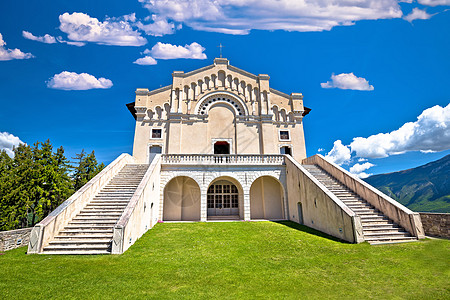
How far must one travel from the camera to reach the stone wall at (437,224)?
11.2 metres

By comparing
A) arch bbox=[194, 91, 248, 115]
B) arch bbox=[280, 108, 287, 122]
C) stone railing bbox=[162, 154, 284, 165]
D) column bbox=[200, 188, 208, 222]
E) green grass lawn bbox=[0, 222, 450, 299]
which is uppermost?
arch bbox=[194, 91, 248, 115]

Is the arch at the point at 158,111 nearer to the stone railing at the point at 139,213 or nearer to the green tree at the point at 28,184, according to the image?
the stone railing at the point at 139,213

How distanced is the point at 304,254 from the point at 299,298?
3912 millimetres

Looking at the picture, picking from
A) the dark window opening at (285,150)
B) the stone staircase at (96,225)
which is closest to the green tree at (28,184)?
the stone staircase at (96,225)

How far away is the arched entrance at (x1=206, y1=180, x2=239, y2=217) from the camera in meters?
21.2

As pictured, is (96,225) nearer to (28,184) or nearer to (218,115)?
(28,184)

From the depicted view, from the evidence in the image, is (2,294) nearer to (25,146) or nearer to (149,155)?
(149,155)

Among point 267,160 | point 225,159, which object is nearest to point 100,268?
point 225,159

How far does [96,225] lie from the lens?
10984 mm

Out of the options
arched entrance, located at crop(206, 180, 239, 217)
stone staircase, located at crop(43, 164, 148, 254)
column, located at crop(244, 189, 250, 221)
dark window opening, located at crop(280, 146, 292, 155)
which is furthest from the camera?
dark window opening, located at crop(280, 146, 292, 155)

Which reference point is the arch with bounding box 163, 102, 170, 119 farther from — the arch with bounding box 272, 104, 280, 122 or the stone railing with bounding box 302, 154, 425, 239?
the stone railing with bounding box 302, 154, 425, 239

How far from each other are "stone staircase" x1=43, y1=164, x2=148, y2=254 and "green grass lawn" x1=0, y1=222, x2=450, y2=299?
73 cm

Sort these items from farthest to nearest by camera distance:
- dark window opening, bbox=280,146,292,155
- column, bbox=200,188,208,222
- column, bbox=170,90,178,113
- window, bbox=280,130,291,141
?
window, bbox=280,130,291,141 < dark window opening, bbox=280,146,292,155 < column, bbox=170,90,178,113 < column, bbox=200,188,208,222

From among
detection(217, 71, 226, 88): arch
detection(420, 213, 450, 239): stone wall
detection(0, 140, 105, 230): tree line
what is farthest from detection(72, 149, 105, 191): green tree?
detection(420, 213, 450, 239): stone wall
